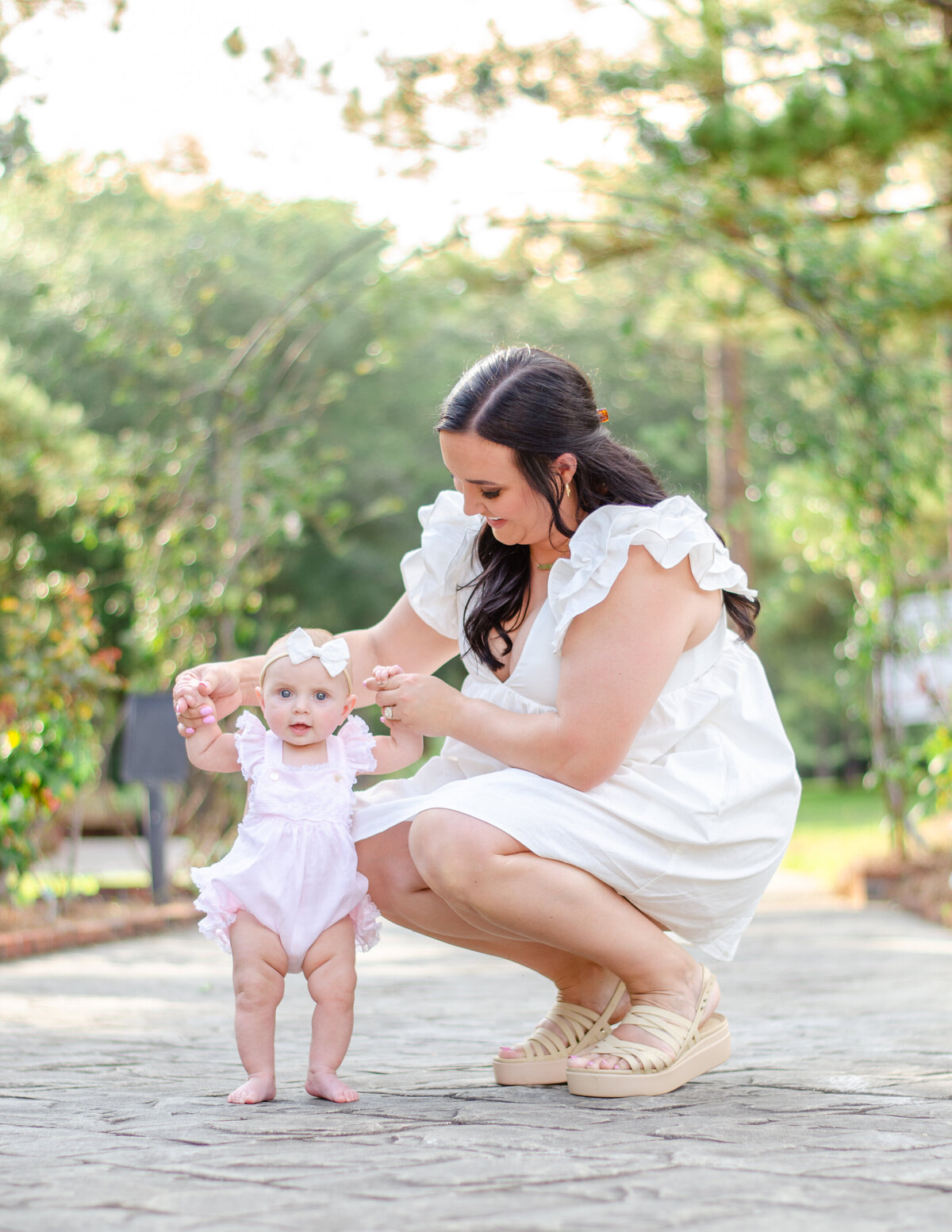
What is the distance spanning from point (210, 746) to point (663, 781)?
78cm

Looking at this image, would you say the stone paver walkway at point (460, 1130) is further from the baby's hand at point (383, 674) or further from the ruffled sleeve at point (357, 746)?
the baby's hand at point (383, 674)

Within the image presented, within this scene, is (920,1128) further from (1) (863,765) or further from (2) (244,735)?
(1) (863,765)

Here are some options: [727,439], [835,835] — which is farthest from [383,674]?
[835,835]

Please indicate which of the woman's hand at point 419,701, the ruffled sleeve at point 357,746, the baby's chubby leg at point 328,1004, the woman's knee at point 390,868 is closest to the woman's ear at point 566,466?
the woman's hand at point 419,701

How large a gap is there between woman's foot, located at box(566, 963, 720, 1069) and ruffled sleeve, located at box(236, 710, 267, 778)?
0.72 m

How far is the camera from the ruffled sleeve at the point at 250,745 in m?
2.31

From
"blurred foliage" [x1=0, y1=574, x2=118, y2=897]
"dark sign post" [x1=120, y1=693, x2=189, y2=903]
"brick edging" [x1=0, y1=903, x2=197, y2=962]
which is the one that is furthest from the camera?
"dark sign post" [x1=120, y1=693, x2=189, y2=903]

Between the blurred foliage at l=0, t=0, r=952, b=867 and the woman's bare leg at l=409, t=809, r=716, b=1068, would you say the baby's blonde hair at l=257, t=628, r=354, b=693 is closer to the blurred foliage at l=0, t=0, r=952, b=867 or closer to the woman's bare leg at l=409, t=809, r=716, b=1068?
the woman's bare leg at l=409, t=809, r=716, b=1068

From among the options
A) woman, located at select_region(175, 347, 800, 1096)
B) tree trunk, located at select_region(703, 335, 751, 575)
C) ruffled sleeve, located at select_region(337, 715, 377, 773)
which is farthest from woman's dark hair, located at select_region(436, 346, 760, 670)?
tree trunk, located at select_region(703, 335, 751, 575)

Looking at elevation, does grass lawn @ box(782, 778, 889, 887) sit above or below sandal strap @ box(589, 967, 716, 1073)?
below

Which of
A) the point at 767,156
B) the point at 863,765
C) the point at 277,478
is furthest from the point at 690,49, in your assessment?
the point at 863,765

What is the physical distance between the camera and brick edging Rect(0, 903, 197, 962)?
4727 millimetres

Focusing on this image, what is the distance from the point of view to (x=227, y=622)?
6.46 metres

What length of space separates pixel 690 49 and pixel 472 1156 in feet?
26.8
